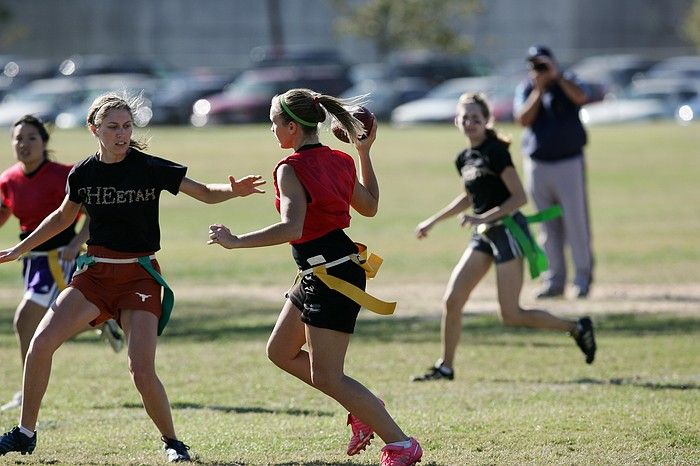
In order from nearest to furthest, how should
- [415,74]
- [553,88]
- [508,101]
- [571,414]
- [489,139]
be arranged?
1. [571,414]
2. [489,139]
3. [553,88]
4. [508,101]
5. [415,74]

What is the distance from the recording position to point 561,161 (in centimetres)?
1373

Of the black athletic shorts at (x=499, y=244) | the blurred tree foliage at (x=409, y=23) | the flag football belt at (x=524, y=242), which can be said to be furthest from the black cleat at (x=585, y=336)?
the blurred tree foliage at (x=409, y=23)

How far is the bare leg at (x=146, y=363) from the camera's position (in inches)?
260

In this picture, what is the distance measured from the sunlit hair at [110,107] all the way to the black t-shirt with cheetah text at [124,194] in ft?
0.53

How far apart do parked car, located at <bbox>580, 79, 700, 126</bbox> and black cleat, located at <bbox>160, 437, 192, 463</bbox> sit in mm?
35341

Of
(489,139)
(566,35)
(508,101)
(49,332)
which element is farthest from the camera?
(566,35)

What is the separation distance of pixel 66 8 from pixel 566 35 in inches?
926

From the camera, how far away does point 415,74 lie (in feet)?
166

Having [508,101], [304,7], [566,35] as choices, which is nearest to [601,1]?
[566,35]

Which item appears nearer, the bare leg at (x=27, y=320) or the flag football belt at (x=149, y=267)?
the flag football belt at (x=149, y=267)

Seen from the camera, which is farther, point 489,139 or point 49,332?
point 489,139

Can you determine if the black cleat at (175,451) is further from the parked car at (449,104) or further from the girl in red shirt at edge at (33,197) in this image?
the parked car at (449,104)

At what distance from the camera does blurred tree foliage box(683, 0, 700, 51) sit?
60.2 m

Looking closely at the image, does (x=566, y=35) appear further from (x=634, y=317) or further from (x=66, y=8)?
(x=634, y=317)
